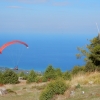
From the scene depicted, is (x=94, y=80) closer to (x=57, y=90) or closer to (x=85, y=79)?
(x=85, y=79)

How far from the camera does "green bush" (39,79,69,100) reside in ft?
36.0

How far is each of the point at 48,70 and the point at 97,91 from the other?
1015 cm

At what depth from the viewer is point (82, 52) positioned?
36.4m

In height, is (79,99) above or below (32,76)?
below

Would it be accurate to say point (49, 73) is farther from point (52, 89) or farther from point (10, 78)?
point (52, 89)

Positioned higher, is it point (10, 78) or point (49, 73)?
point (49, 73)

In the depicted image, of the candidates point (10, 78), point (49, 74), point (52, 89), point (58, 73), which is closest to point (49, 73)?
point (49, 74)

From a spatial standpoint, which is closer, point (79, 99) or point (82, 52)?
point (79, 99)

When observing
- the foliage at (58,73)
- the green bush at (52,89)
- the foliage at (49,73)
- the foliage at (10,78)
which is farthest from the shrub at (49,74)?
the green bush at (52,89)

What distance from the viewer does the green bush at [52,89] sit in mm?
10961

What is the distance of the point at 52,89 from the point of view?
1122 cm

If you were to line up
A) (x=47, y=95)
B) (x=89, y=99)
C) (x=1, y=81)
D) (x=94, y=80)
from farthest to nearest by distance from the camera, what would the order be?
1. (x=1, y=81)
2. (x=94, y=80)
3. (x=47, y=95)
4. (x=89, y=99)

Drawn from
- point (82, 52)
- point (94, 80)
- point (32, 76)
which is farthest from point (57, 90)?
point (82, 52)

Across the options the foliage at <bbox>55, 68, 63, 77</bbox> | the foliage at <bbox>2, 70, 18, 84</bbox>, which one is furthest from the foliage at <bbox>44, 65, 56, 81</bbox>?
the foliage at <bbox>2, 70, 18, 84</bbox>
